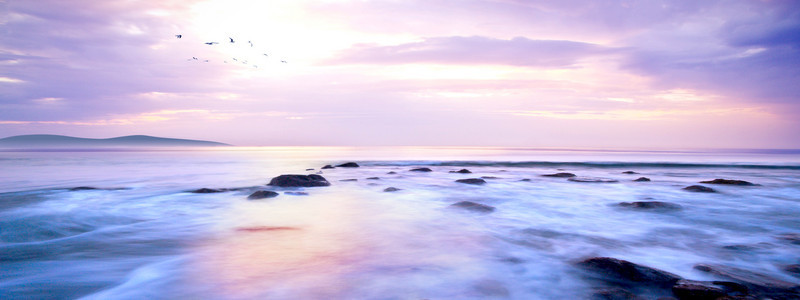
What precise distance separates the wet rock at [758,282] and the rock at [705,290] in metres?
0.22

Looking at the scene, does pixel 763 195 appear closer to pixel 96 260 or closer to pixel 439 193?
pixel 439 193

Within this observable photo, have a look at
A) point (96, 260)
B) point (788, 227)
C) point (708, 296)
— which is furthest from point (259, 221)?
point (788, 227)

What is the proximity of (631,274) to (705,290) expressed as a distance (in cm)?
68

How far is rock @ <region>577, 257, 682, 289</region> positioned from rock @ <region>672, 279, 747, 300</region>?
20 cm

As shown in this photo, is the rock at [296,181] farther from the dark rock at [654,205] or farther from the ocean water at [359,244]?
the dark rock at [654,205]

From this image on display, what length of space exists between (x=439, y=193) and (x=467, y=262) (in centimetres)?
679

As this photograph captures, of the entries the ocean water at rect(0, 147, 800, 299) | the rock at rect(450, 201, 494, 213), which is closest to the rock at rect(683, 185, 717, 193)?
the ocean water at rect(0, 147, 800, 299)

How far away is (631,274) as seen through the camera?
3.84 m

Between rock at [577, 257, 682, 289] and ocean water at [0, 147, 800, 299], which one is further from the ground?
rock at [577, 257, 682, 289]

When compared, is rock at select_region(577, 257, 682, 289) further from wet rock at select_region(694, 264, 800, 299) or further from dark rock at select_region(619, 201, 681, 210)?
dark rock at select_region(619, 201, 681, 210)

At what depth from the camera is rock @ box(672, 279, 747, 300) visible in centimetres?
315

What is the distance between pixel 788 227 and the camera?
22.8 feet

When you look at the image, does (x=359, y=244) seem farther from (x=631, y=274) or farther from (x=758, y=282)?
(x=758, y=282)

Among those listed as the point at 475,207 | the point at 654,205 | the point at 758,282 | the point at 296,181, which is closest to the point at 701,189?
the point at 654,205
